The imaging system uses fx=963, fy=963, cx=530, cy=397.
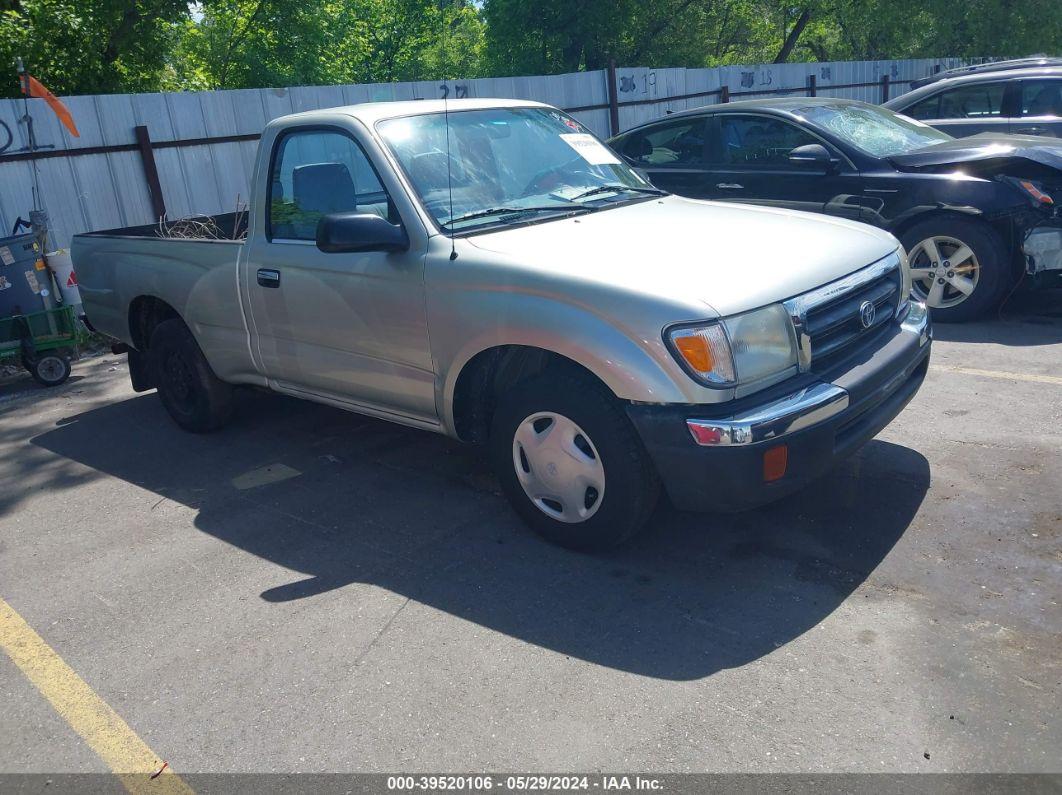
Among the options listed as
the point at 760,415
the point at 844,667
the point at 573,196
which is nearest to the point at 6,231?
the point at 573,196

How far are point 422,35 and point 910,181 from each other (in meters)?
32.8

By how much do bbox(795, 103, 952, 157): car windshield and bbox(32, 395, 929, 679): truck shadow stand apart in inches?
144

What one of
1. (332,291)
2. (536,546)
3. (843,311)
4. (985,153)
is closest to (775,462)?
(843,311)

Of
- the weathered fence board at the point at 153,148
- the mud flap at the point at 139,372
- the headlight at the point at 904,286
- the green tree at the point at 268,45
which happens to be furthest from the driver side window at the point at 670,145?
the green tree at the point at 268,45

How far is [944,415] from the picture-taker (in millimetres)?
5344

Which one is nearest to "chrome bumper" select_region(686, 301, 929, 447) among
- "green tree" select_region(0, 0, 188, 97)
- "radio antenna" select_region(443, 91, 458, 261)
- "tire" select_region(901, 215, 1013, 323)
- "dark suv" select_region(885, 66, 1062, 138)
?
"radio antenna" select_region(443, 91, 458, 261)

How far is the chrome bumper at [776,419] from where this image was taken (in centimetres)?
346

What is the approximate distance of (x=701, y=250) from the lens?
398 cm

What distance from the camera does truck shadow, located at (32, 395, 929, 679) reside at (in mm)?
3525

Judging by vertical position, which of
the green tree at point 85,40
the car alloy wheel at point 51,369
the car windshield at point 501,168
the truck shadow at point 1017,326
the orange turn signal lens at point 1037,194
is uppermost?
the green tree at point 85,40

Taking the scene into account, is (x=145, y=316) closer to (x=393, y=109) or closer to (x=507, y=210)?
(x=393, y=109)

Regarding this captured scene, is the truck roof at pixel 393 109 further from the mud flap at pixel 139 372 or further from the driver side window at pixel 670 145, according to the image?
the driver side window at pixel 670 145

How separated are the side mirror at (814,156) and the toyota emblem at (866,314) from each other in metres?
3.61

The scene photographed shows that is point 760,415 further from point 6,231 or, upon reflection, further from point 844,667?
point 6,231
